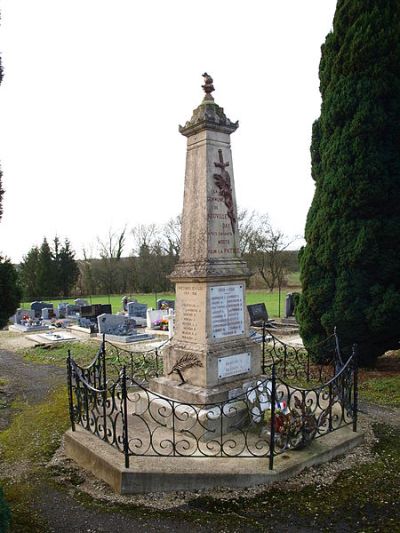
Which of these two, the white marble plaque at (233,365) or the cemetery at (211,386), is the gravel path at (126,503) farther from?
the white marble plaque at (233,365)

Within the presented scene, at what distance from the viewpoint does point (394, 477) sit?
181 inches

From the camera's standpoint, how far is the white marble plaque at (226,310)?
235 inches

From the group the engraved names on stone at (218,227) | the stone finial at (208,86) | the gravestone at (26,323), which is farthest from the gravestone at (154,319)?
the stone finial at (208,86)

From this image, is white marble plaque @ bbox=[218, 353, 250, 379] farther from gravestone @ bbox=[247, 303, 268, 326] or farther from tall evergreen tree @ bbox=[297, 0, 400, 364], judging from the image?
gravestone @ bbox=[247, 303, 268, 326]

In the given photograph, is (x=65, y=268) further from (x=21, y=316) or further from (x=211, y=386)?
(x=211, y=386)

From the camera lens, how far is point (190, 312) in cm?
614

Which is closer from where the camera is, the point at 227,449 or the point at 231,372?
the point at 227,449

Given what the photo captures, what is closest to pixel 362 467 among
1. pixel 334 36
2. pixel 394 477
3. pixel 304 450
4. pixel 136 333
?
pixel 394 477

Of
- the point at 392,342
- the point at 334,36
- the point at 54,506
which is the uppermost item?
the point at 334,36

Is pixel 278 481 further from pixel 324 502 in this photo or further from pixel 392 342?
pixel 392 342

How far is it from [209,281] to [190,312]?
62 centimetres

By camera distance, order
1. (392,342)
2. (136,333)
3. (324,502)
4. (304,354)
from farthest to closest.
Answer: (136,333), (304,354), (392,342), (324,502)

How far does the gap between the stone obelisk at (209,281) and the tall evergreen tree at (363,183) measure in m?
3.91

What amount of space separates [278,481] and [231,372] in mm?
1771
